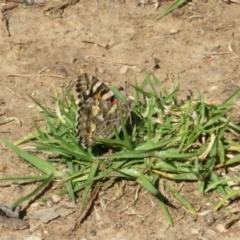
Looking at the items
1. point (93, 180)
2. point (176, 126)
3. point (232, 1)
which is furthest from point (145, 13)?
point (93, 180)

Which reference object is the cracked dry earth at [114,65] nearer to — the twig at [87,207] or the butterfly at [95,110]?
the twig at [87,207]

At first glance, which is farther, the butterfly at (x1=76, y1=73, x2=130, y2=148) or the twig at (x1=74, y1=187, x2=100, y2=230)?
the butterfly at (x1=76, y1=73, x2=130, y2=148)

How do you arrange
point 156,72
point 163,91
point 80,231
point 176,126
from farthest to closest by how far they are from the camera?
point 156,72 → point 163,91 → point 176,126 → point 80,231

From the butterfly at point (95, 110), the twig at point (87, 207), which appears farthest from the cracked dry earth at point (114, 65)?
the butterfly at point (95, 110)

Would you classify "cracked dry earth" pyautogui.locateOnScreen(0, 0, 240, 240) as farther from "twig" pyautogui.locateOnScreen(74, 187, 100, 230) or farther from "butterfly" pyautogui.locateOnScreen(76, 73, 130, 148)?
"butterfly" pyautogui.locateOnScreen(76, 73, 130, 148)

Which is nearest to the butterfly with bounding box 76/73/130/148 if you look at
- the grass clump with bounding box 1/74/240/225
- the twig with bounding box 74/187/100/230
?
the grass clump with bounding box 1/74/240/225

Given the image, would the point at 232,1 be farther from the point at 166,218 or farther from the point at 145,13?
the point at 166,218

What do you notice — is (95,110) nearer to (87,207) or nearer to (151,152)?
(151,152)
